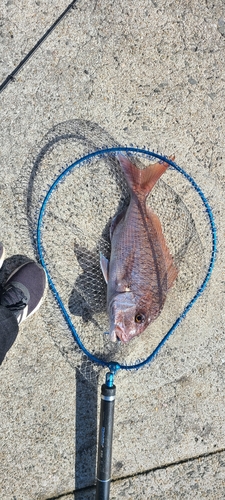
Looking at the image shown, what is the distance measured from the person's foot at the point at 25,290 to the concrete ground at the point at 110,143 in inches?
3.9

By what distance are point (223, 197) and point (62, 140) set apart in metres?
1.19

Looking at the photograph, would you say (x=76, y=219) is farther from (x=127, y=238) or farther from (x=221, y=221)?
(x=221, y=221)

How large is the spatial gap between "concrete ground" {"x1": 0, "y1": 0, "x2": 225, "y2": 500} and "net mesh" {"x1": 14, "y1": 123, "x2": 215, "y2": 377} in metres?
0.02

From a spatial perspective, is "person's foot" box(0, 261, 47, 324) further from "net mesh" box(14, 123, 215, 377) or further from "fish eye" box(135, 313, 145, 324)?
"fish eye" box(135, 313, 145, 324)

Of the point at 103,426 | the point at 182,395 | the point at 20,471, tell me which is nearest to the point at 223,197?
the point at 182,395

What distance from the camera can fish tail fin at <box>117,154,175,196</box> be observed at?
3.02 m

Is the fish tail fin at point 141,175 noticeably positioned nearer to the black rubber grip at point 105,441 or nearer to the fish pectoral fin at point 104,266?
the fish pectoral fin at point 104,266

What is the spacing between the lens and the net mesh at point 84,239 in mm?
3104

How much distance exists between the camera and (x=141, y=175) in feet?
9.98

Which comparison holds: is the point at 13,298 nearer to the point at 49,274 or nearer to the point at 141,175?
the point at 49,274

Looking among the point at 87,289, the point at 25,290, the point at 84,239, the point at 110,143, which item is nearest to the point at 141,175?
the point at 110,143

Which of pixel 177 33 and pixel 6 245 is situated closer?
pixel 6 245

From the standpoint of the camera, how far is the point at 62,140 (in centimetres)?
312

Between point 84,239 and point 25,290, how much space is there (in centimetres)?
51
